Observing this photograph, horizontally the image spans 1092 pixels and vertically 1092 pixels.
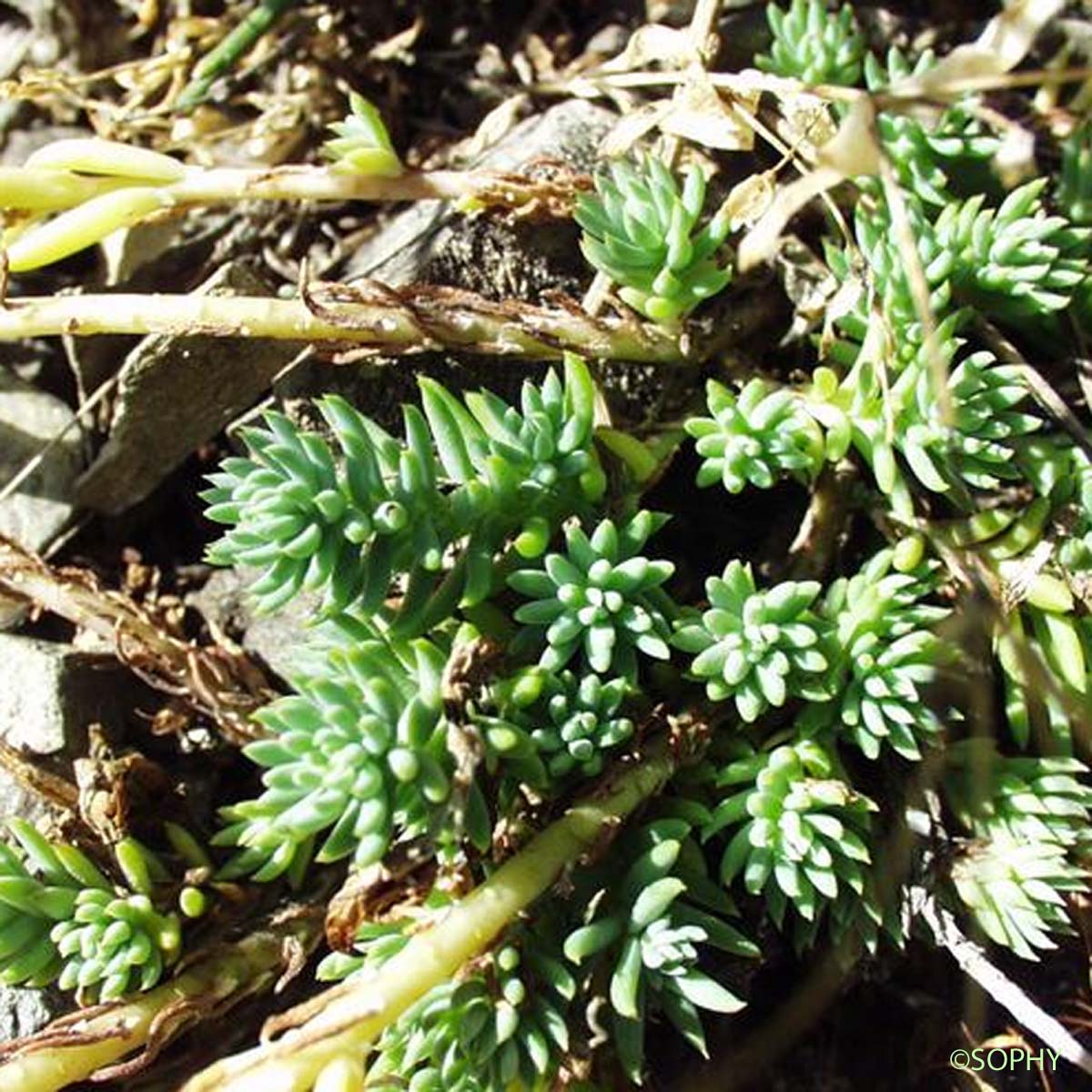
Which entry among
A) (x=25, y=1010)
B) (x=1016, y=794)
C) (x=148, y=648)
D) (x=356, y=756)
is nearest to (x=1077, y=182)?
(x=1016, y=794)

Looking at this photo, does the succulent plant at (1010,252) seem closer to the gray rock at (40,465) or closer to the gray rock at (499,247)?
the gray rock at (499,247)

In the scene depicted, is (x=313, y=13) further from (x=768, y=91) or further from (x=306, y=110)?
(x=768, y=91)

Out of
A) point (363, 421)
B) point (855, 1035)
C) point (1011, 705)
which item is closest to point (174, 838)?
point (363, 421)

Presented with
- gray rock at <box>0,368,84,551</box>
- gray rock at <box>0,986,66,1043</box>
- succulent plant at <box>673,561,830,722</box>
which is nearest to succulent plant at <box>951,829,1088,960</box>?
succulent plant at <box>673,561,830,722</box>

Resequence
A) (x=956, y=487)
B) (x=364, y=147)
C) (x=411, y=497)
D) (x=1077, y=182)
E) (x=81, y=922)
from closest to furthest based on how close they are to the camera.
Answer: (x=411, y=497), (x=81, y=922), (x=956, y=487), (x=364, y=147), (x=1077, y=182)

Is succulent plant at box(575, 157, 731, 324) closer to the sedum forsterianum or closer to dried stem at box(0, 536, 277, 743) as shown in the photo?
the sedum forsterianum

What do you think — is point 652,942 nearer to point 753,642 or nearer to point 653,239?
point 753,642
